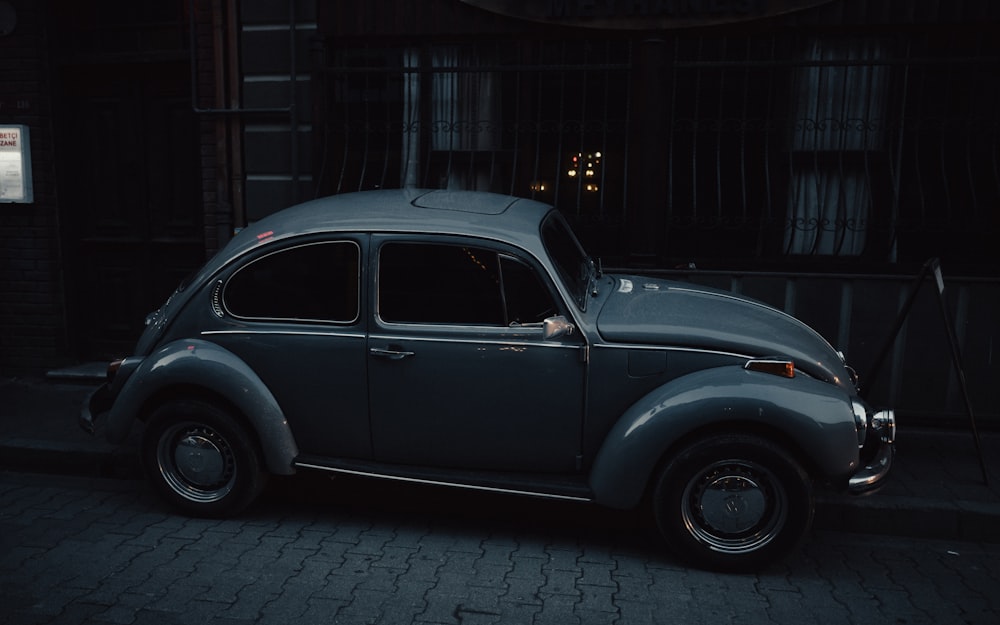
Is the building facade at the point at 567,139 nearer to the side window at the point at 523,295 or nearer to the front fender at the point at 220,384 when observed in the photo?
the side window at the point at 523,295

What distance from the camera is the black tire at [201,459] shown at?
4211 mm

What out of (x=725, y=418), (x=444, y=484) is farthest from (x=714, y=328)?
(x=444, y=484)

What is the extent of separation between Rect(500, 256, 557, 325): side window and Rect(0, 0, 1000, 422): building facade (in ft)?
8.54

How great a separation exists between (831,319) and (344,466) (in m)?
3.96

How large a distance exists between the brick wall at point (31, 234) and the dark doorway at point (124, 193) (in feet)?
0.42

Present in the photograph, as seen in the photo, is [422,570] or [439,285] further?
[439,285]

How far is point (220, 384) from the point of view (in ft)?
13.5

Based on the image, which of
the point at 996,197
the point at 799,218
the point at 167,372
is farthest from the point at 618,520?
the point at 996,197

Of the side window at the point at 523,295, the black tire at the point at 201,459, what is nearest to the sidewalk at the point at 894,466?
the black tire at the point at 201,459

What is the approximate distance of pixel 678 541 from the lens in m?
3.78

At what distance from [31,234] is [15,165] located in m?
0.62

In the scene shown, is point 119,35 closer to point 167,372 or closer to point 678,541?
point 167,372

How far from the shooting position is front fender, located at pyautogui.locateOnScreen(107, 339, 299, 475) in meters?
4.12

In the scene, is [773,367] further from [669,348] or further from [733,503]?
[733,503]
